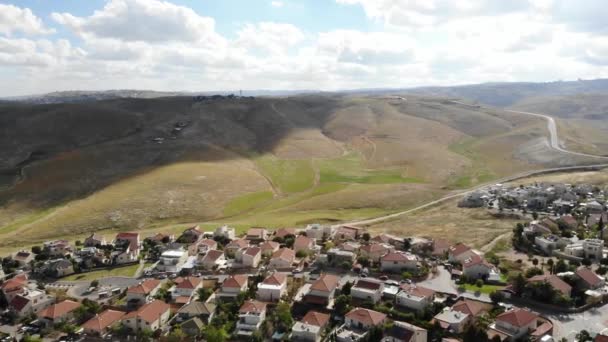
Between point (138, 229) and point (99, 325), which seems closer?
point (99, 325)

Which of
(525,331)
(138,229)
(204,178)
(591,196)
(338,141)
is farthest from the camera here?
(338,141)

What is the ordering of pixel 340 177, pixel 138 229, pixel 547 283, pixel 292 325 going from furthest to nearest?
pixel 340 177, pixel 138 229, pixel 547 283, pixel 292 325

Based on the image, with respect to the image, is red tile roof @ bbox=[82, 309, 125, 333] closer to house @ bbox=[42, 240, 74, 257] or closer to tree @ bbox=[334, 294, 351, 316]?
tree @ bbox=[334, 294, 351, 316]

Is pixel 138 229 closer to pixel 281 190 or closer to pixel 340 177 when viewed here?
pixel 281 190

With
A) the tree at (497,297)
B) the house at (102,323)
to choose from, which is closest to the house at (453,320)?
the tree at (497,297)

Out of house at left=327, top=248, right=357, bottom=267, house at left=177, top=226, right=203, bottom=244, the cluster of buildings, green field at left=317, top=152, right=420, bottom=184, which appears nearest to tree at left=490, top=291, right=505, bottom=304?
the cluster of buildings

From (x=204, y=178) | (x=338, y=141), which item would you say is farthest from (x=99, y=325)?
(x=338, y=141)

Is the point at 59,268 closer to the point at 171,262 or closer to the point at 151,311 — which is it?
the point at 171,262
